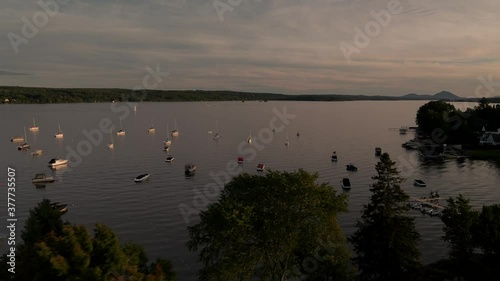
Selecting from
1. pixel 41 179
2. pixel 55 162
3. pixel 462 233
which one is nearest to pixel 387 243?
pixel 462 233

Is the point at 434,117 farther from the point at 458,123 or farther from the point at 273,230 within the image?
the point at 273,230

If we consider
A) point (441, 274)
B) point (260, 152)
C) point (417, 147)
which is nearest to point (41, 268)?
point (441, 274)

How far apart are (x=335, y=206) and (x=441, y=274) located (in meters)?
12.7

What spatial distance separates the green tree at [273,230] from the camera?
30359 millimetres

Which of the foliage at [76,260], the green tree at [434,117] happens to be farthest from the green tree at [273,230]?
the green tree at [434,117]

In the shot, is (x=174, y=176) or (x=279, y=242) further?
(x=174, y=176)

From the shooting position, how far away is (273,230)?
31109mm

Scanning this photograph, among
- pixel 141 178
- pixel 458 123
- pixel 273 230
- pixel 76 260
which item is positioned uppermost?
pixel 458 123

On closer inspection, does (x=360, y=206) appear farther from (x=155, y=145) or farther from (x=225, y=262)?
(x=155, y=145)

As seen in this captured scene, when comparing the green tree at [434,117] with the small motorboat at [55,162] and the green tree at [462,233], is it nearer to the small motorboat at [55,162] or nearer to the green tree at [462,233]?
the green tree at [462,233]

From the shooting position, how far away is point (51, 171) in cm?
9850

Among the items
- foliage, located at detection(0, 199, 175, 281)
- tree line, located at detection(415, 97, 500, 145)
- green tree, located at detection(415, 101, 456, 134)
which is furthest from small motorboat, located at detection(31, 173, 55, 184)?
green tree, located at detection(415, 101, 456, 134)

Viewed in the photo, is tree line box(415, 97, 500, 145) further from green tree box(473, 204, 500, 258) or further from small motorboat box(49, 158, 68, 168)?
small motorboat box(49, 158, 68, 168)

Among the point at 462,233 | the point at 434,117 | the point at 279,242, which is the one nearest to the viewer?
the point at 279,242
